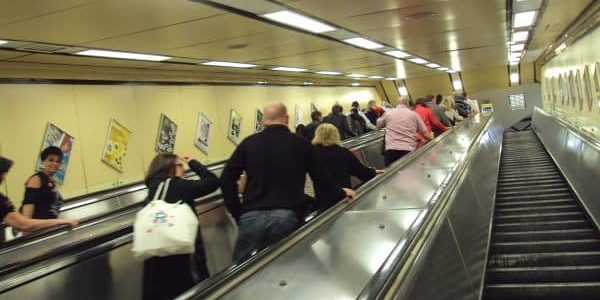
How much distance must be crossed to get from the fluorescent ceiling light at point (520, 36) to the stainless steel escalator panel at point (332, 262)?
932 cm

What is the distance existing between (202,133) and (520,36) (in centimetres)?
690

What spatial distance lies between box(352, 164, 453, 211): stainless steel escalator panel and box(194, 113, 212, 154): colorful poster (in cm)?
689

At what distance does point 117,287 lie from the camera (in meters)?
3.93

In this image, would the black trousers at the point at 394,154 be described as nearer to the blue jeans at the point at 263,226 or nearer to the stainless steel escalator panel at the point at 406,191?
the stainless steel escalator panel at the point at 406,191

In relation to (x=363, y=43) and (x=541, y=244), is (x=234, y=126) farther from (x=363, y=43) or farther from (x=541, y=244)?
(x=541, y=244)

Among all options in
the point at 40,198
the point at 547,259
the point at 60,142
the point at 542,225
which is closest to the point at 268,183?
the point at 40,198

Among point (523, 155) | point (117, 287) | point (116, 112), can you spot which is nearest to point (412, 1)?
point (117, 287)

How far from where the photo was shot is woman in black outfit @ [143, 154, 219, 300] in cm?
337

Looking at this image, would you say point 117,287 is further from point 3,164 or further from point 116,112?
point 116,112

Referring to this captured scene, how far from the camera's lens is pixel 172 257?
11.1 feet

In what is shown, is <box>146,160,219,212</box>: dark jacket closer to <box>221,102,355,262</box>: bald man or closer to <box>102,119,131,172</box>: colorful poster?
<box>221,102,355,262</box>: bald man

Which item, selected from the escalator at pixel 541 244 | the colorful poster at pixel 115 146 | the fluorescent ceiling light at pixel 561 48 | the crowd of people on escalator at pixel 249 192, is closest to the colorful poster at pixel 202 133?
the colorful poster at pixel 115 146

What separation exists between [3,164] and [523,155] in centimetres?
1182

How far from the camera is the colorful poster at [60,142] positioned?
8141mm
